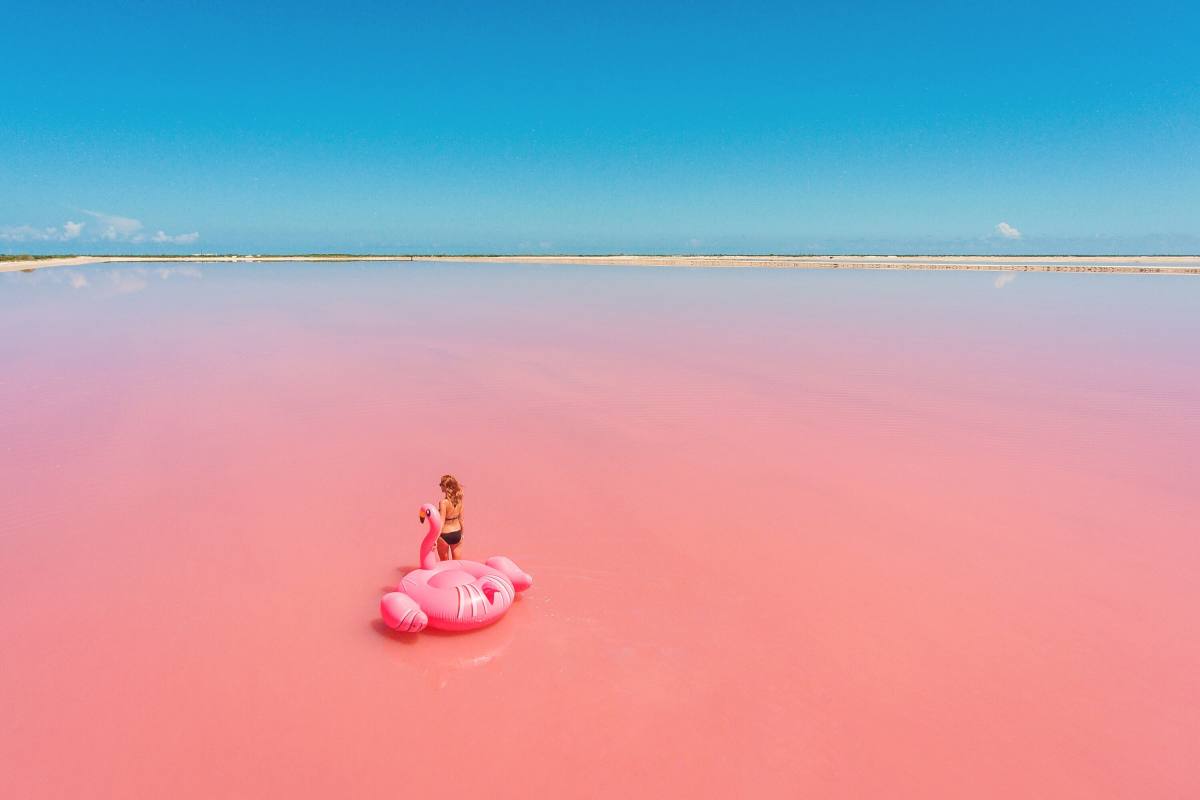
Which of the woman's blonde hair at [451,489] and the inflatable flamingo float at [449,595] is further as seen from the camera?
the woman's blonde hair at [451,489]

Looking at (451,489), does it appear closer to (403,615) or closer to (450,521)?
(450,521)

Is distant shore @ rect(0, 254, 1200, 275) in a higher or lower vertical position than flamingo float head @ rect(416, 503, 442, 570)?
higher

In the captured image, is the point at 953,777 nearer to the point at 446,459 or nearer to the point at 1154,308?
the point at 446,459

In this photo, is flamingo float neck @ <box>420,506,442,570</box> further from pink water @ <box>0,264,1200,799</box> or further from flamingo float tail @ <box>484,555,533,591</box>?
pink water @ <box>0,264,1200,799</box>

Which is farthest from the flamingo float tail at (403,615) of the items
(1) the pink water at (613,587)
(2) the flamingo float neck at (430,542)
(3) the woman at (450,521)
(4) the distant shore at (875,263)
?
(4) the distant shore at (875,263)

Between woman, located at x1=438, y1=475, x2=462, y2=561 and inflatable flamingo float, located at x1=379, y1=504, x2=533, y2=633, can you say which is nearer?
inflatable flamingo float, located at x1=379, y1=504, x2=533, y2=633

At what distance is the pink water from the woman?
0.48 metres

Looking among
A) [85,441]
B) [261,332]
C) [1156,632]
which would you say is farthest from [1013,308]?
[85,441]

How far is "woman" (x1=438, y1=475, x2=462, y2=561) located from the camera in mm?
5000

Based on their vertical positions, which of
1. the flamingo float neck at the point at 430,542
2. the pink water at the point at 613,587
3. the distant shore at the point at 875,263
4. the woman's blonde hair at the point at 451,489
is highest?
the distant shore at the point at 875,263

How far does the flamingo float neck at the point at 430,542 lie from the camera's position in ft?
15.4

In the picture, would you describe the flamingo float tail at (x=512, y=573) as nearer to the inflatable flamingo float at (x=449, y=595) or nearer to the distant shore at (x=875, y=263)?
the inflatable flamingo float at (x=449, y=595)

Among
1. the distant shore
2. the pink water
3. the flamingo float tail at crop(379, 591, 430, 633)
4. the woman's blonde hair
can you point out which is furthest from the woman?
the distant shore

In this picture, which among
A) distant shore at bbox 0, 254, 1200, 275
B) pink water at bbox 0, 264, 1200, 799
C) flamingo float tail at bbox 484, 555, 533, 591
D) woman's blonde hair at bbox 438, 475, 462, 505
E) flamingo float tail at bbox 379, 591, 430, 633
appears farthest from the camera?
distant shore at bbox 0, 254, 1200, 275
